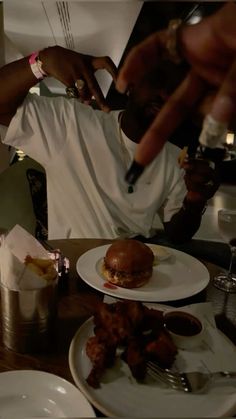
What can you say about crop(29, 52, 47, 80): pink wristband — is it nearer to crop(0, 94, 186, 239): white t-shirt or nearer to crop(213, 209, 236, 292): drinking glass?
crop(0, 94, 186, 239): white t-shirt

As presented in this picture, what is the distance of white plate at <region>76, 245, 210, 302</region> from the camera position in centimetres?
68

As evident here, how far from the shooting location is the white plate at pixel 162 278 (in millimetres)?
679

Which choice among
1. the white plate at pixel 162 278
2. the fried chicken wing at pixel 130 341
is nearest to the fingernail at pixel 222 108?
the fried chicken wing at pixel 130 341

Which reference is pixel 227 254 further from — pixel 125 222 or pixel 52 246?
pixel 52 246

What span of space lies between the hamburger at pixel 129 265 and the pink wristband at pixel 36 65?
31 cm

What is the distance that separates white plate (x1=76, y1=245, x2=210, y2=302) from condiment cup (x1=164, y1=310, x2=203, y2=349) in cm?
8

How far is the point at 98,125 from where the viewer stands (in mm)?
930

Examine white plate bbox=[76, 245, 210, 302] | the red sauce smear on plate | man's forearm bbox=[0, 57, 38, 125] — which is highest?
man's forearm bbox=[0, 57, 38, 125]

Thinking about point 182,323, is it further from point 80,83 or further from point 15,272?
point 80,83

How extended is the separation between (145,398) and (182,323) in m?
0.14

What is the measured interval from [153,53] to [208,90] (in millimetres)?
39

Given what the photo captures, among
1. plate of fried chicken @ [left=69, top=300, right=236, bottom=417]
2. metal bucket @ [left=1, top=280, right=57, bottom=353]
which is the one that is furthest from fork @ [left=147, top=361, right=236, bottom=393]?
metal bucket @ [left=1, top=280, right=57, bottom=353]

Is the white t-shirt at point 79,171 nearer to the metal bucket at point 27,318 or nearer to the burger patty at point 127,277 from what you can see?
the burger patty at point 127,277

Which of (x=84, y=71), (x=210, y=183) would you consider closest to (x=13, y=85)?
(x=84, y=71)
